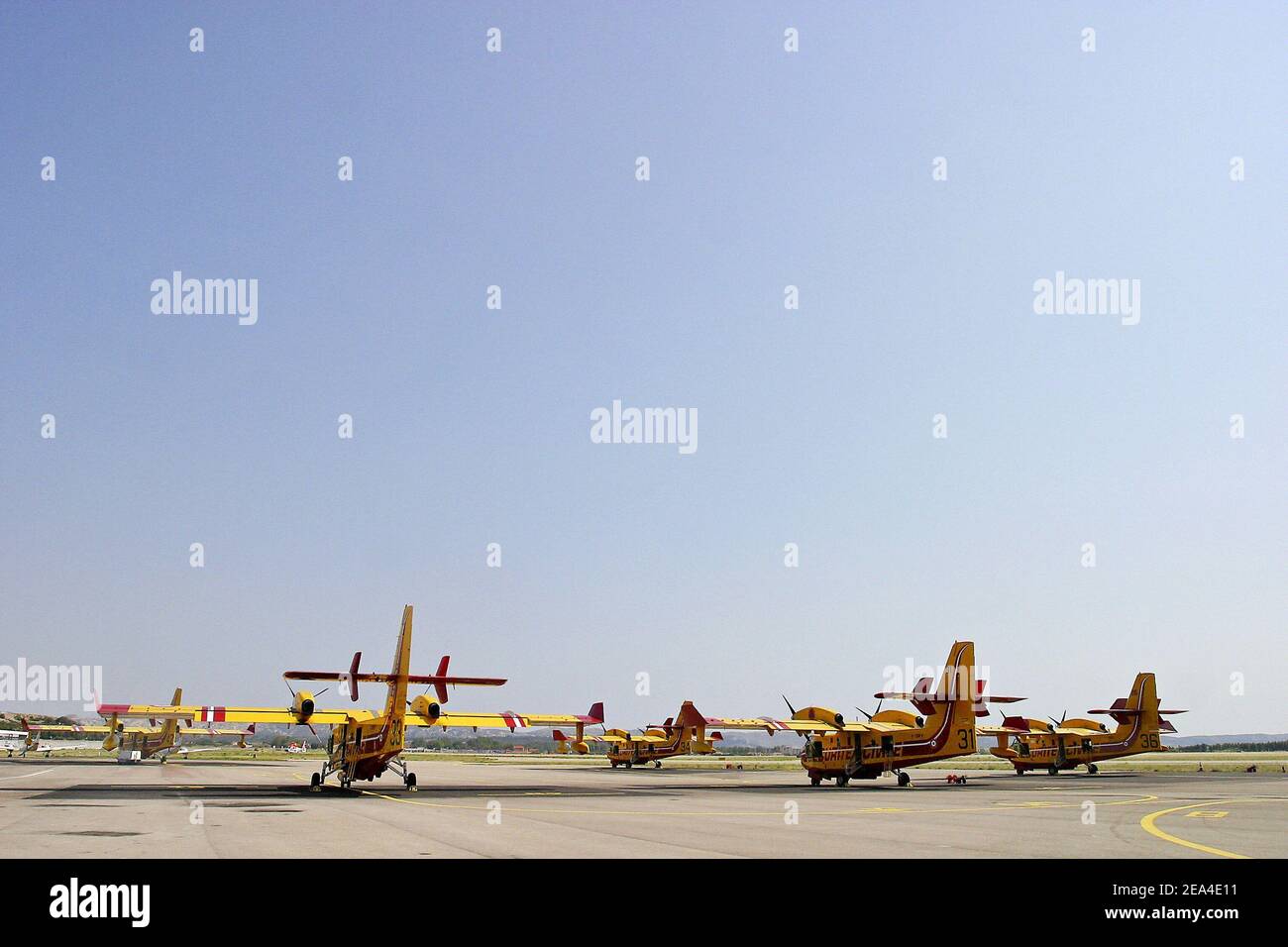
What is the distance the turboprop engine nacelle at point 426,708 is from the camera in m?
40.3

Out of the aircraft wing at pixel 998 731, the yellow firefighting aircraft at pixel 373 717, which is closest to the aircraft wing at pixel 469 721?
the yellow firefighting aircraft at pixel 373 717

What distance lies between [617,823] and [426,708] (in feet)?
56.8

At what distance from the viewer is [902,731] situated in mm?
49688

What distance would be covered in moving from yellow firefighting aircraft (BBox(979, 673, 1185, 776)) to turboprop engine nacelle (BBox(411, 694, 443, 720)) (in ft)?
164

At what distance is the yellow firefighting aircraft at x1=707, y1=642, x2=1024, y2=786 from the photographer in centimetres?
4672

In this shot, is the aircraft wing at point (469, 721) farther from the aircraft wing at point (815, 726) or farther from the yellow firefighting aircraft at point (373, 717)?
the aircraft wing at point (815, 726)

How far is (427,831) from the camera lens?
22.2 meters

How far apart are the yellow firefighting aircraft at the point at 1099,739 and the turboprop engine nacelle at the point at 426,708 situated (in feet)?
164

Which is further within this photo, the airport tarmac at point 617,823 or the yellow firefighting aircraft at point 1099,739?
the yellow firefighting aircraft at point 1099,739

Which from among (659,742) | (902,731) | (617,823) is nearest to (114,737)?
(659,742)

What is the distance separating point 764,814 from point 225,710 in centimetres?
2699

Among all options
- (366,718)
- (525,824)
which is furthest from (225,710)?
(525,824)
